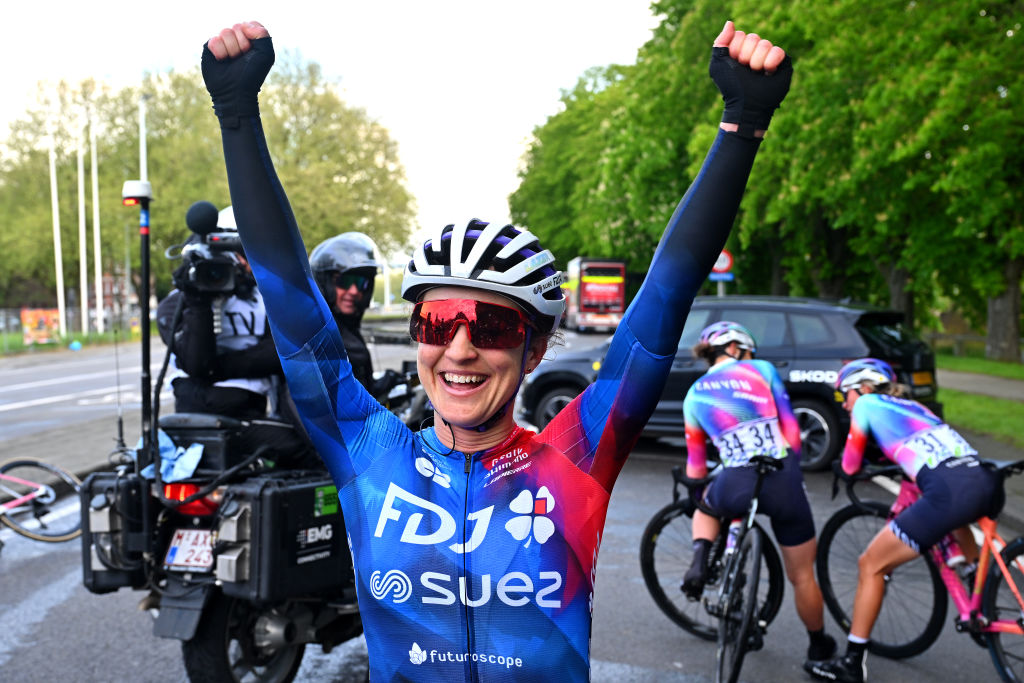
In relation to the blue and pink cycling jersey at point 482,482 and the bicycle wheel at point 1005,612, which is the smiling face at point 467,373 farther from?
the bicycle wheel at point 1005,612

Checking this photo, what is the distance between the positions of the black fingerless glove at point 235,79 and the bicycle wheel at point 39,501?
614 cm

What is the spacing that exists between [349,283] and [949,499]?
9.86 feet

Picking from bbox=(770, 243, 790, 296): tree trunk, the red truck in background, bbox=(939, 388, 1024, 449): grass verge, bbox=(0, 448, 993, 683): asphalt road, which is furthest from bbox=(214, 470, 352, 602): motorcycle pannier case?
the red truck in background

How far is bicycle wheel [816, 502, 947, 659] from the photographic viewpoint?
15.9 feet

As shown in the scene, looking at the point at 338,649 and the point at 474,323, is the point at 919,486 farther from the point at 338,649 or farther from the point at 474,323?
the point at 474,323

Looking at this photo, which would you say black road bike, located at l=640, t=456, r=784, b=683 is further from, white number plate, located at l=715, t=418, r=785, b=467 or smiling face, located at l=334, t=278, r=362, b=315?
smiling face, located at l=334, t=278, r=362, b=315

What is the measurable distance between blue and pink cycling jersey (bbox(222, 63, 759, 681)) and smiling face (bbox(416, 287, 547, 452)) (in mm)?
116

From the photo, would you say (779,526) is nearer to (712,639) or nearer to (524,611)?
(712,639)

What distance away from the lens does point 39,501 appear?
755 centimetres

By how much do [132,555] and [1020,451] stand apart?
9.85 m

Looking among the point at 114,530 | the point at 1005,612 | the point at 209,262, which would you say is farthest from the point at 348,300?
the point at 1005,612

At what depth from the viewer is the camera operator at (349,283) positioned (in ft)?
14.9

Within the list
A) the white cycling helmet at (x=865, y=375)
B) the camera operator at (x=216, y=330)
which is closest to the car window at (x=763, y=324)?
the white cycling helmet at (x=865, y=375)

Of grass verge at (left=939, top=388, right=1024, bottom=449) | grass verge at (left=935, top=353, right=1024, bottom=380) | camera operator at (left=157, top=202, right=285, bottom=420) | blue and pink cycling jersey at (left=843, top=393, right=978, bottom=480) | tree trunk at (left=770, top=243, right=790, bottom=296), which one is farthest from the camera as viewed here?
tree trunk at (left=770, top=243, right=790, bottom=296)
